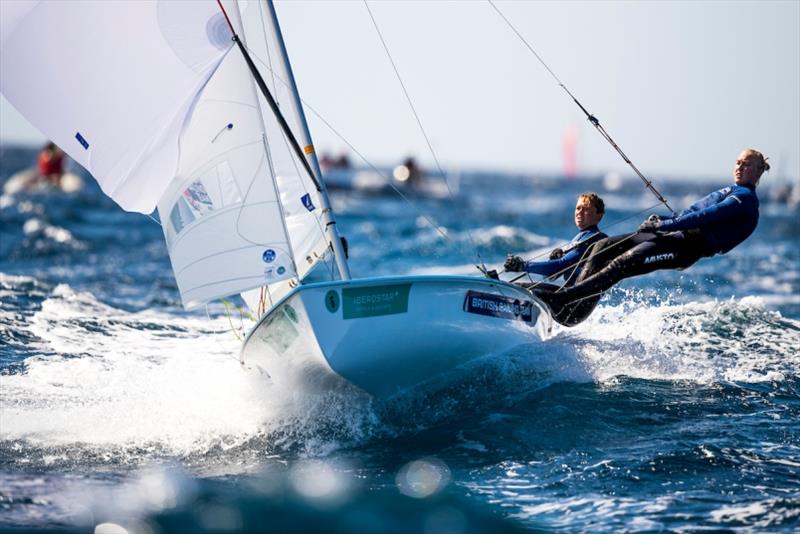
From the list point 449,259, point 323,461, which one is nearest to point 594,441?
point 323,461

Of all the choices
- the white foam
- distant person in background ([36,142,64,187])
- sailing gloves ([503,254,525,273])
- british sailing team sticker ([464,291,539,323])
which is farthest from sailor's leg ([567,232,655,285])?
distant person in background ([36,142,64,187])

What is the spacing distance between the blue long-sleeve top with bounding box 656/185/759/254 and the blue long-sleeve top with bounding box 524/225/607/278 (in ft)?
1.83

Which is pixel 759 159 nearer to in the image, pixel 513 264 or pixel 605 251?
pixel 605 251

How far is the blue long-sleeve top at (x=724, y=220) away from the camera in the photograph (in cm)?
645

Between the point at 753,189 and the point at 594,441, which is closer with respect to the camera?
the point at 594,441

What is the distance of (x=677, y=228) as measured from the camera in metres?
6.50

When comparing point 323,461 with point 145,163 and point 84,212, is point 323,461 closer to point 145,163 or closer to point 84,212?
point 145,163

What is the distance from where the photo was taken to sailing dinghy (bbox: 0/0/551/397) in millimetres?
5637

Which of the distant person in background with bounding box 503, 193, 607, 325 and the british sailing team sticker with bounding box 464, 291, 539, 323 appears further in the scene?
the distant person in background with bounding box 503, 193, 607, 325

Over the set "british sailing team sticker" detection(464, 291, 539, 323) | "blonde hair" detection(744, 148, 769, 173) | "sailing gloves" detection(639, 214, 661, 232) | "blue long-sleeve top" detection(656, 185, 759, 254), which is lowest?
"british sailing team sticker" detection(464, 291, 539, 323)

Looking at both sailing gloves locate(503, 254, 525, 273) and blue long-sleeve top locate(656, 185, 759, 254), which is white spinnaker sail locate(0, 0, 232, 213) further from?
blue long-sleeve top locate(656, 185, 759, 254)

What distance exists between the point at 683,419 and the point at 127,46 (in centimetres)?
433

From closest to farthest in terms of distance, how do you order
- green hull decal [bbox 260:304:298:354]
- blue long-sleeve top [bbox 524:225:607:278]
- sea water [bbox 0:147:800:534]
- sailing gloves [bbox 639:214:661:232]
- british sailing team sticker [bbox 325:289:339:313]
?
sea water [bbox 0:147:800:534]
british sailing team sticker [bbox 325:289:339:313]
green hull decal [bbox 260:304:298:354]
sailing gloves [bbox 639:214:661:232]
blue long-sleeve top [bbox 524:225:607:278]

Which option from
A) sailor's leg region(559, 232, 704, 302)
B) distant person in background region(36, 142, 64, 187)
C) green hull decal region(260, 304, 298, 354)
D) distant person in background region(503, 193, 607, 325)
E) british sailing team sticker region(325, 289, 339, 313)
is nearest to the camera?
british sailing team sticker region(325, 289, 339, 313)
